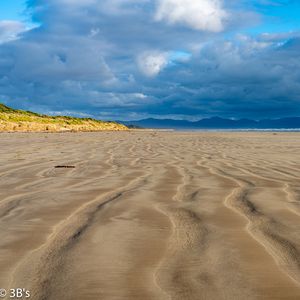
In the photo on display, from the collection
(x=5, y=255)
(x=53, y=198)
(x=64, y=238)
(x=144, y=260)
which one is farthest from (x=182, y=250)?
(x=53, y=198)

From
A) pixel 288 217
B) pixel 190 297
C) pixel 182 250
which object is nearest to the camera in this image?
pixel 190 297

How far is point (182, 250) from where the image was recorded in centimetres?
261

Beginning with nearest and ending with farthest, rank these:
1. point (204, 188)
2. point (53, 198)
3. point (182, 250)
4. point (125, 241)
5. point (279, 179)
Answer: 1. point (182, 250)
2. point (125, 241)
3. point (53, 198)
4. point (204, 188)
5. point (279, 179)

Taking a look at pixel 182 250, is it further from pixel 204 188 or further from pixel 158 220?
pixel 204 188

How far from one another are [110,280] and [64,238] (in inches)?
33.5

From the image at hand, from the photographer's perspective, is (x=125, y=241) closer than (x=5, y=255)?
No

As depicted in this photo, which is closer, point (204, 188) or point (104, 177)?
point (204, 188)

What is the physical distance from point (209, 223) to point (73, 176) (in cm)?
337

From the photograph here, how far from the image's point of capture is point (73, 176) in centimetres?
629

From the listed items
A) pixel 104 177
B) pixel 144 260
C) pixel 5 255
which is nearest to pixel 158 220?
pixel 144 260

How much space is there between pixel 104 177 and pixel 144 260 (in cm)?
380

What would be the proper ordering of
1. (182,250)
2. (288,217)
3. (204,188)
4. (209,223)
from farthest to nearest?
(204,188) < (288,217) < (209,223) < (182,250)

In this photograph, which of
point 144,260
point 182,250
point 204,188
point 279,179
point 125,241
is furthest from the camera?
point 279,179

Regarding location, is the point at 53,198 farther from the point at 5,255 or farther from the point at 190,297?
the point at 190,297
